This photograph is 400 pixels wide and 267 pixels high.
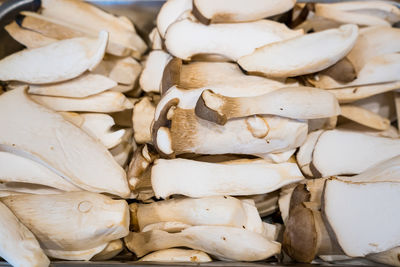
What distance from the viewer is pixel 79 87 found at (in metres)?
1.02

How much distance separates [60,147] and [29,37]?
0.42 m

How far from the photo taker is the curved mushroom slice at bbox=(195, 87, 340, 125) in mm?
832

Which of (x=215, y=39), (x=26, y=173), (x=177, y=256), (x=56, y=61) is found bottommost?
(x=177, y=256)

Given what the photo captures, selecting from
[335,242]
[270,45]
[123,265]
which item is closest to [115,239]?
[123,265]

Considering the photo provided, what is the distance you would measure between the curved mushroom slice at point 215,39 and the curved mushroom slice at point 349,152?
1.01 ft

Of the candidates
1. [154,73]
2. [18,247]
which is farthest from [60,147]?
[154,73]

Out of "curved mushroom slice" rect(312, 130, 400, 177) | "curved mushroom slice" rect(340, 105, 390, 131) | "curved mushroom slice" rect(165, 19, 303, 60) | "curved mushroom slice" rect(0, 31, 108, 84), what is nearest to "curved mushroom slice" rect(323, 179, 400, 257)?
"curved mushroom slice" rect(312, 130, 400, 177)

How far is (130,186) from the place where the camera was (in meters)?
0.91

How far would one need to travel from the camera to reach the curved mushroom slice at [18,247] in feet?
2.44

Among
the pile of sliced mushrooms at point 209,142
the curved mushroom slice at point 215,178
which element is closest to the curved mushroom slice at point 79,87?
the pile of sliced mushrooms at point 209,142

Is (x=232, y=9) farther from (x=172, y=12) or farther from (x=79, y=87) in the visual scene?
(x=79, y=87)

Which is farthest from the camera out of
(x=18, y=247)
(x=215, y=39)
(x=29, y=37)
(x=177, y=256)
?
(x=29, y=37)

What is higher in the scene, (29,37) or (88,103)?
(29,37)

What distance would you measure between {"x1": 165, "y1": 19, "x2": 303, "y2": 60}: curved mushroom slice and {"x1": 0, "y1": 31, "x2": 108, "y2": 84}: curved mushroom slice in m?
0.20
